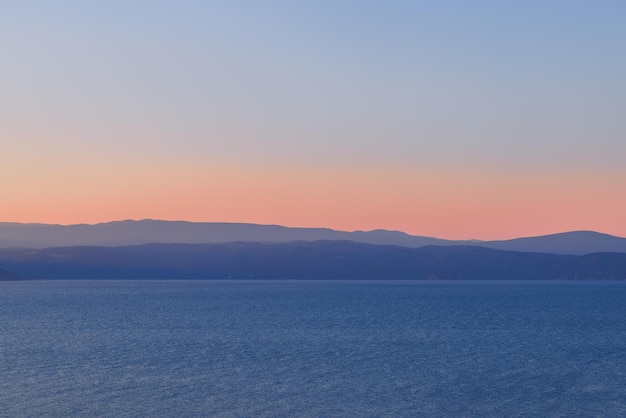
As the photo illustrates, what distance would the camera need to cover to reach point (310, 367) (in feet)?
193

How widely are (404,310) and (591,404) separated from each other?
81.5 metres

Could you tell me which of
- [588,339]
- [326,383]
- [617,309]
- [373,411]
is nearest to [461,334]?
[588,339]

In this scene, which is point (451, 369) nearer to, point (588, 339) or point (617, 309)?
point (588, 339)

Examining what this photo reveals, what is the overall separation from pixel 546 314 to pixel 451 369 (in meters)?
68.0

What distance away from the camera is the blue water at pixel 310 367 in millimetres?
45250

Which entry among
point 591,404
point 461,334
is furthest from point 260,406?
point 461,334

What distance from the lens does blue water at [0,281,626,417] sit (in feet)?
148

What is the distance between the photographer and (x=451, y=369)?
5872 cm

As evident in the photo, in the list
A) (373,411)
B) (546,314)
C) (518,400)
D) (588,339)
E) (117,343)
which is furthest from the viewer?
(546,314)

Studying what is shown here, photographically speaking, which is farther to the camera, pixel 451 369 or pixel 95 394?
pixel 451 369

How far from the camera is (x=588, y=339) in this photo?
271 feet

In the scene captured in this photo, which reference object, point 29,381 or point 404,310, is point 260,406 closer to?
point 29,381

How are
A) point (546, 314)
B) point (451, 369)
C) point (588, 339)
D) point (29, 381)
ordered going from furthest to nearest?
point (546, 314)
point (588, 339)
point (451, 369)
point (29, 381)

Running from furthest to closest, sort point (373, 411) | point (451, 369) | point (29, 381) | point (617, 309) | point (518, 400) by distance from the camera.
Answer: point (617, 309), point (451, 369), point (29, 381), point (518, 400), point (373, 411)
